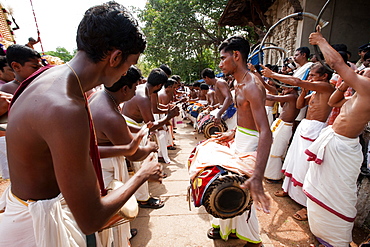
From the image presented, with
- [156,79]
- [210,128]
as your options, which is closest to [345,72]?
[210,128]

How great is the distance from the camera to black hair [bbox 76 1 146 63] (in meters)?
1.02

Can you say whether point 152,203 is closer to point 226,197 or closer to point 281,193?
point 226,197

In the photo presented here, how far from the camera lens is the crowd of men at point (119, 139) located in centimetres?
91

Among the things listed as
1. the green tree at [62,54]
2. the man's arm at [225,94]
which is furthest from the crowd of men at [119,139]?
the green tree at [62,54]

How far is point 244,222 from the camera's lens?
2.38 m

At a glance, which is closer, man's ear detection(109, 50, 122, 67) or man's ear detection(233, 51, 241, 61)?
man's ear detection(109, 50, 122, 67)

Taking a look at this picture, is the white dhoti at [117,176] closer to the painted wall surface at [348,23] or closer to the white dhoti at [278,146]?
the white dhoti at [278,146]

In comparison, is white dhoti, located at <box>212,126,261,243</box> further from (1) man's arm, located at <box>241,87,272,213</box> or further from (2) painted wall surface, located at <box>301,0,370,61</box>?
(2) painted wall surface, located at <box>301,0,370,61</box>

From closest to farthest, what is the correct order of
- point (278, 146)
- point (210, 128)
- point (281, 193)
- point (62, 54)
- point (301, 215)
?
point (301, 215) → point (281, 193) → point (278, 146) → point (210, 128) → point (62, 54)

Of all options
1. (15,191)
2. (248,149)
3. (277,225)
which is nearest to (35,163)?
(15,191)

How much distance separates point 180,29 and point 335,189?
53.2 feet

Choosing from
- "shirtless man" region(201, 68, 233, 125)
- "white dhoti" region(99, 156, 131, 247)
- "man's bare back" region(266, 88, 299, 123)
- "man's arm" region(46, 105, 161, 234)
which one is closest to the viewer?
"man's arm" region(46, 105, 161, 234)

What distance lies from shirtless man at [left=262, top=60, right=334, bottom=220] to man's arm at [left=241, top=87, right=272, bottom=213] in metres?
1.32

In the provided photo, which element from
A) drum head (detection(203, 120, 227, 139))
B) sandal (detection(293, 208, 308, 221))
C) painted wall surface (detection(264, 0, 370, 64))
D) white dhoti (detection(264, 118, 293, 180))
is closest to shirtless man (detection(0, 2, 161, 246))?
sandal (detection(293, 208, 308, 221))
